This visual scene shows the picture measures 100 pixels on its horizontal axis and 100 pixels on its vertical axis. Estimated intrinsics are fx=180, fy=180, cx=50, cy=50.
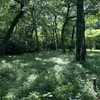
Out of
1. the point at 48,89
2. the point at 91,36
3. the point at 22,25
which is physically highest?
the point at 22,25

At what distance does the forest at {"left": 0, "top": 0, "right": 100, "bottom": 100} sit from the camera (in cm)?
477

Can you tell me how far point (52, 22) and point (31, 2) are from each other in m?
12.7

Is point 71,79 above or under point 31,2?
→ under

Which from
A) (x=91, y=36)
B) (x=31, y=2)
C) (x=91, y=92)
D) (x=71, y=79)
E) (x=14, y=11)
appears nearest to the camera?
(x=91, y=92)

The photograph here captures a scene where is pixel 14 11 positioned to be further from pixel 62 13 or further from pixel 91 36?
pixel 91 36

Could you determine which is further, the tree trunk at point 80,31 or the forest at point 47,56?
the tree trunk at point 80,31

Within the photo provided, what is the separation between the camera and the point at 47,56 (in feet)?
53.3

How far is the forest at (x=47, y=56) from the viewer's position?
477 centimetres

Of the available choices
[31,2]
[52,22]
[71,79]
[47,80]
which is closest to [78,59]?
[71,79]

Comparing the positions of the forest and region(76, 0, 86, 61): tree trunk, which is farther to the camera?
region(76, 0, 86, 61): tree trunk

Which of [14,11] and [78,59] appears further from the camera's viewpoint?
[14,11]

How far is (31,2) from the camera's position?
1738 cm

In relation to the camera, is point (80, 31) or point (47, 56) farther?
point (47, 56)

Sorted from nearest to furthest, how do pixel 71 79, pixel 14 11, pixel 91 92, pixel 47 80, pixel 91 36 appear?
1. pixel 91 92
2. pixel 47 80
3. pixel 71 79
4. pixel 14 11
5. pixel 91 36
